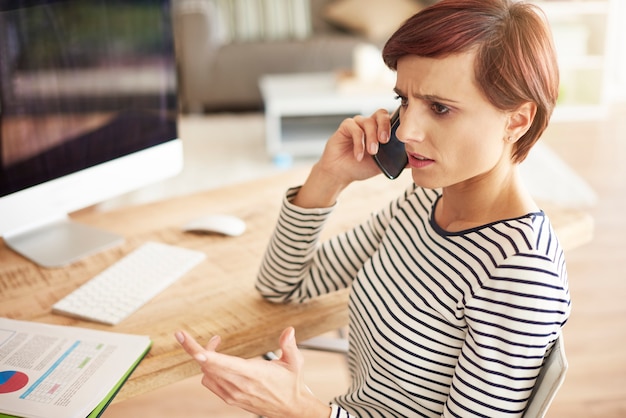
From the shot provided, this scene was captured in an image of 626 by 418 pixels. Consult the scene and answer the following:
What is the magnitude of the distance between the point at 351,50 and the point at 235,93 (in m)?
0.81

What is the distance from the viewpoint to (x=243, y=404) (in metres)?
0.91

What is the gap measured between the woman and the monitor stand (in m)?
0.52

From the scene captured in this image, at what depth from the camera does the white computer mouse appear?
4.62 ft

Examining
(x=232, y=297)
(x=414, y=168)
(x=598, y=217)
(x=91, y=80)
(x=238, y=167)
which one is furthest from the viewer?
(x=238, y=167)

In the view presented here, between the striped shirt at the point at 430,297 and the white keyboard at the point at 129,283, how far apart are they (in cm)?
18

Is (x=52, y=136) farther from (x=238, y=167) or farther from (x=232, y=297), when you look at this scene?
(x=238, y=167)

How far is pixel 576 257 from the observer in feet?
9.18

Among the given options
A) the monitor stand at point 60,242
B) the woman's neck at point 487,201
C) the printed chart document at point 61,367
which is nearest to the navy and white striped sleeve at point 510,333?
the woman's neck at point 487,201

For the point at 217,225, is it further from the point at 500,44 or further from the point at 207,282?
the point at 500,44

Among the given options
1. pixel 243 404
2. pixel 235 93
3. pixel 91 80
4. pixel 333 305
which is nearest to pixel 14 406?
pixel 243 404

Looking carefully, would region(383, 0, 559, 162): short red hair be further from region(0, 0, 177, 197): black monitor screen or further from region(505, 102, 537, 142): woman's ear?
region(0, 0, 177, 197): black monitor screen

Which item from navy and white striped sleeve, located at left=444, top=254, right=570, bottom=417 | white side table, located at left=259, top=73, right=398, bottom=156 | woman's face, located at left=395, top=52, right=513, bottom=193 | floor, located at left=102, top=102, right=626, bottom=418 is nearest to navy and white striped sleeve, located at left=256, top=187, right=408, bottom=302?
woman's face, located at left=395, top=52, right=513, bottom=193

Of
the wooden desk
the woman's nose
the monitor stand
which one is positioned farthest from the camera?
the monitor stand

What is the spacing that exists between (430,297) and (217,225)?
56 centimetres
